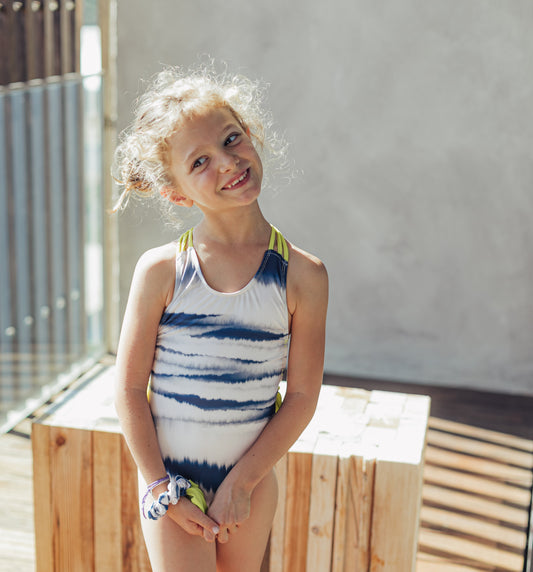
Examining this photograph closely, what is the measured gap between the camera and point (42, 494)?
5.54ft

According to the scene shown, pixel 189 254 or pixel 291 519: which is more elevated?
pixel 189 254

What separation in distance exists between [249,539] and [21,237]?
2.39m

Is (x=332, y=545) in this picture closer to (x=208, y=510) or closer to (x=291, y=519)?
(x=291, y=519)

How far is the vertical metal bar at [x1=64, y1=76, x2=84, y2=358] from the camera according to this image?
11.8 ft

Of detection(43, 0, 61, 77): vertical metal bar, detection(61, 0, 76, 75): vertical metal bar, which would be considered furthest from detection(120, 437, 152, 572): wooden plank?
detection(61, 0, 76, 75): vertical metal bar

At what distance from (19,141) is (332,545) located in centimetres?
231

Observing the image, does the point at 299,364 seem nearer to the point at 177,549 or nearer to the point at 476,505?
the point at 177,549

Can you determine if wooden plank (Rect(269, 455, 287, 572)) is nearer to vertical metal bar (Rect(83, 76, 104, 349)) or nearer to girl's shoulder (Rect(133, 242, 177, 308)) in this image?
girl's shoulder (Rect(133, 242, 177, 308))

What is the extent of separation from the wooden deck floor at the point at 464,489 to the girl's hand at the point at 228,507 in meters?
1.32

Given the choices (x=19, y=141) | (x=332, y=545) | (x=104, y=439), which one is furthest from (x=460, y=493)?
(x=19, y=141)

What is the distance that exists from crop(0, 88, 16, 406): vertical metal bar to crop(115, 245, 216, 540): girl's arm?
2128 millimetres

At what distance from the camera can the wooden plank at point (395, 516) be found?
155 centimetres

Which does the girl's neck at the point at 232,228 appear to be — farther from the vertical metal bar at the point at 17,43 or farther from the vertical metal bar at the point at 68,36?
the vertical metal bar at the point at 68,36

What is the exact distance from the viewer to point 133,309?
1147 mm
